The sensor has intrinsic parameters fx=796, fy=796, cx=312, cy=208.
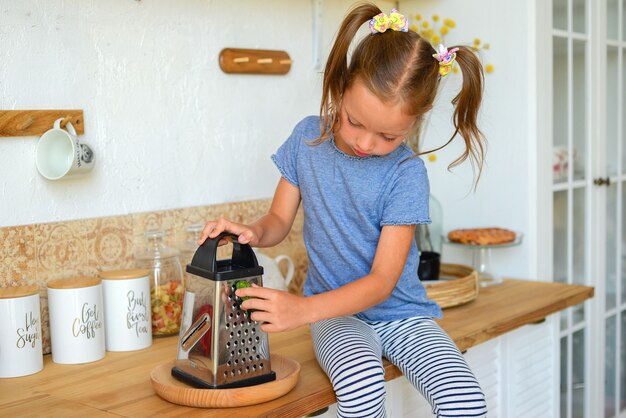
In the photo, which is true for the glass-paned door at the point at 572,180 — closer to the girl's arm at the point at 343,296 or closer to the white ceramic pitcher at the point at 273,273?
the white ceramic pitcher at the point at 273,273

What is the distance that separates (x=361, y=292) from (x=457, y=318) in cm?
46

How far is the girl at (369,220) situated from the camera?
1.23m

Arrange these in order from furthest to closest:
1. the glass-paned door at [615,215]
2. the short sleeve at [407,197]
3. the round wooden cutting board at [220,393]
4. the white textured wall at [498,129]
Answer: the glass-paned door at [615,215], the white textured wall at [498,129], the short sleeve at [407,197], the round wooden cutting board at [220,393]

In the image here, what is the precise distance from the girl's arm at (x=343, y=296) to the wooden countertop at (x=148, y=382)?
0.38 feet

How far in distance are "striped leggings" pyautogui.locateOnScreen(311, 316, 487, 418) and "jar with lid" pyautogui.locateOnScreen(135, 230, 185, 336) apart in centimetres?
31

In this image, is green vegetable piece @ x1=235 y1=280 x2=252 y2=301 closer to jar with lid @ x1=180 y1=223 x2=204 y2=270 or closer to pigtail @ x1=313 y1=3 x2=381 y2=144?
pigtail @ x1=313 y1=3 x2=381 y2=144

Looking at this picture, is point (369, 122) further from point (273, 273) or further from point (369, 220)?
point (273, 273)

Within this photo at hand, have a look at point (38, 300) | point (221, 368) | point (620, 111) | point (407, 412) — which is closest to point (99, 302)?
point (38, 300)

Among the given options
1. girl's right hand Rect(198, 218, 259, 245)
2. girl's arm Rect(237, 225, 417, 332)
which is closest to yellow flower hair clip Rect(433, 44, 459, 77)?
girl's arm Rect(237, 225, 417, 332)

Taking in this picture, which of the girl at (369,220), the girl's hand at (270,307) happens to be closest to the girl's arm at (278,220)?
the girl at (369,220)

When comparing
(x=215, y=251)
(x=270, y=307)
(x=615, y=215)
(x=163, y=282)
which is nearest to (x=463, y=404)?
(x=270, y=307)

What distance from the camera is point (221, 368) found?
1164 mm

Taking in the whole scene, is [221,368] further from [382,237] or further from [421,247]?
[421,247]

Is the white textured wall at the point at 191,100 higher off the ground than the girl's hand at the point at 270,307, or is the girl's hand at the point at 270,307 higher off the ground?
the white textured wall at the point at 191,100
